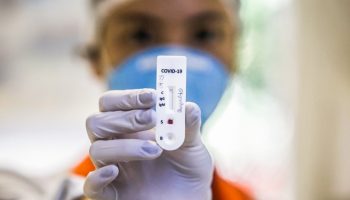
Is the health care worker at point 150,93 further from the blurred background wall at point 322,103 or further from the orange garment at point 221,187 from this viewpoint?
the blurred background wall at point 322,103

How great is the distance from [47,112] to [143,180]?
0.69 m

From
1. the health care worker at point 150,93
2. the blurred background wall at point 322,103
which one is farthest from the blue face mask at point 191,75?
the blurred background wall at point 322,103

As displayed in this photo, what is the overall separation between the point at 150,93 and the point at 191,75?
102 millimetres

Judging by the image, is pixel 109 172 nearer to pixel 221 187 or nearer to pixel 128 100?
pixel 128 100

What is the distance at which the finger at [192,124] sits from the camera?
1.49ft

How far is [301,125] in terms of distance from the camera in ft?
3.59

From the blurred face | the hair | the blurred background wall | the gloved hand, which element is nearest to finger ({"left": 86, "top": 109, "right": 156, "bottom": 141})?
the gloved hand

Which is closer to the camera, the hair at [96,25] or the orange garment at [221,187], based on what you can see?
the orange garment at [221,187]

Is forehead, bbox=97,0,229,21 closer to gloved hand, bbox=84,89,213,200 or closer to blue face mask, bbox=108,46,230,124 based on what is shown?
blue face mask, bbox=108,46,230,124

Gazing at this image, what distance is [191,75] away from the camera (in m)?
0.54

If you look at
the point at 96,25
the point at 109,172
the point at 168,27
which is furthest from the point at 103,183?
the point at 96,25

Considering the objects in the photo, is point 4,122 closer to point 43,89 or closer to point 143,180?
point 43,89

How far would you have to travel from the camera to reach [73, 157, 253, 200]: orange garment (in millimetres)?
547

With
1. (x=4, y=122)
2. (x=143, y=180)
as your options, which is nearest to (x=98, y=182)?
(x=143, y=180)
